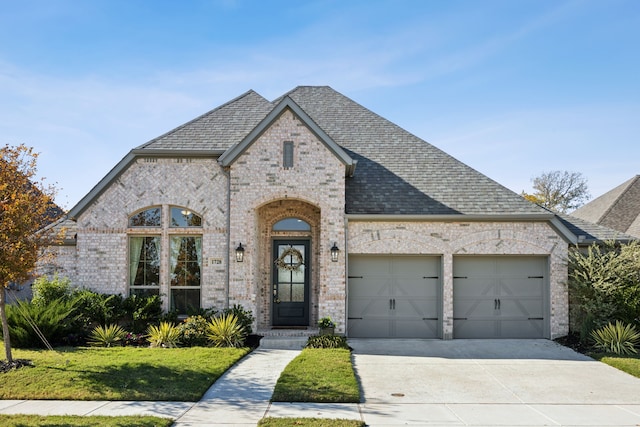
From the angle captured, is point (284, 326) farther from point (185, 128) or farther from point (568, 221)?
point (568, 221)

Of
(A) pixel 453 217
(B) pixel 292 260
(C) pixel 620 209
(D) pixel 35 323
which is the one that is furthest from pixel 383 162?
(C) pixel 620 209

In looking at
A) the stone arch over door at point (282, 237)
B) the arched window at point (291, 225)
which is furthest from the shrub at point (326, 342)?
the arched window at point (291, 225)

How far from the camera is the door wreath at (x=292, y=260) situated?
50.8 ft

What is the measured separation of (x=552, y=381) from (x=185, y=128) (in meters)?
11.9

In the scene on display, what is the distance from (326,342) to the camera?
13.0 metres

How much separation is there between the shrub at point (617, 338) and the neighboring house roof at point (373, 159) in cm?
336

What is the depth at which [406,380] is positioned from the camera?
1016cm

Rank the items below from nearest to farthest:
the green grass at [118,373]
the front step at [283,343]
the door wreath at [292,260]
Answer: the green grass at [118,373] < the front step at [283,343] < the door wreath at [292,260]

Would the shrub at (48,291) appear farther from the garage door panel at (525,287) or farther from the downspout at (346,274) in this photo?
the garage door panel at (525,287)

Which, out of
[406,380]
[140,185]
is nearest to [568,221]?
[406,380]

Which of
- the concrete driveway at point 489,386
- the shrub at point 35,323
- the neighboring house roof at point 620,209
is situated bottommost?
the concrete driveway at point 489,386

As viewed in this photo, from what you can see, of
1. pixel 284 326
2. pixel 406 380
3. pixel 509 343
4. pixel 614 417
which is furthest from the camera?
pixel 284 326

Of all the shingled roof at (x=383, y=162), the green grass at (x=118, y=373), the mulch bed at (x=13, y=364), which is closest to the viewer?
the green grass at (x=118, y=373)

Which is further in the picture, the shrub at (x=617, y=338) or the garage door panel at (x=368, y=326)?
the garage door panel at (x=368, y=326)
